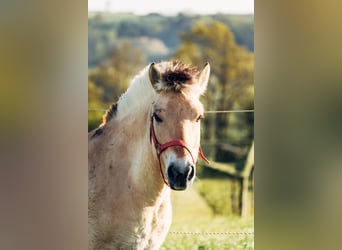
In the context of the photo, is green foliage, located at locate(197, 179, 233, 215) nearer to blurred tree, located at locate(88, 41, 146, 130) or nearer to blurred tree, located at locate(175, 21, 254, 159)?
blurred tree, located at locate(175, 21, 254, 159)

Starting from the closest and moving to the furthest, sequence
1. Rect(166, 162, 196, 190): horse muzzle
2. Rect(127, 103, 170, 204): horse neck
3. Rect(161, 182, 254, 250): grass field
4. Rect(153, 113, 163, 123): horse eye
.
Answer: Rect(166, 162, 196, 190): horse muzzle, Rect(153, 113, 163, 123): horse eye, Rect(127, 103, 170, 204): horse neck, Rect(161, 182, 254, 250): grass field

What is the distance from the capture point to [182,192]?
3.33m

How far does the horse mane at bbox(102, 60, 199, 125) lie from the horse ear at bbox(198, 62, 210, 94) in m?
0.03

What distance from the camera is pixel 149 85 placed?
321 cm

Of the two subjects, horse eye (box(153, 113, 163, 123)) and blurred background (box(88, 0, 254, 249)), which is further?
blurred background (box(88, 0, 254, 249))

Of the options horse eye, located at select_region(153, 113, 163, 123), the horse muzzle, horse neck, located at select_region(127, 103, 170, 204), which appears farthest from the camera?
horse neck, located at select_region(127, 103, 170, 204)

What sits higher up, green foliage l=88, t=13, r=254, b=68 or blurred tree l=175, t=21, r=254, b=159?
green foliage l=88, t=13, r=254, b=68

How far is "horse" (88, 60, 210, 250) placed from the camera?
3.13 metres

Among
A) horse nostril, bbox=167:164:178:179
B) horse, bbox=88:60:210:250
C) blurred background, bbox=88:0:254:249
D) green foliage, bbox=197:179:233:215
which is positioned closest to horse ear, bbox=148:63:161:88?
→ horse, bbox=88:60:210:250

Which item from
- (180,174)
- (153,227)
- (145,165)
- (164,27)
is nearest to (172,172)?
(180,174)

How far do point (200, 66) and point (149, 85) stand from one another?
0.34m
